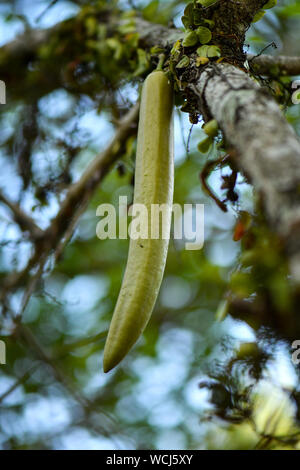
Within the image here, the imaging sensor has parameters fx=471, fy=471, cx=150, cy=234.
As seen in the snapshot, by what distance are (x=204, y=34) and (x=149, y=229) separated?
49cm

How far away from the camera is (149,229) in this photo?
1.06m

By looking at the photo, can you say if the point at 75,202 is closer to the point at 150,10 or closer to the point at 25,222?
the point at 25,222

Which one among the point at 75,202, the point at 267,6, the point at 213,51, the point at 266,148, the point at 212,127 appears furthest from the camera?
the point at 75,202

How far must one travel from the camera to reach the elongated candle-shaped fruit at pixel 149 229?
3.35 feet

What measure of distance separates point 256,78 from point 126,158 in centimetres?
104

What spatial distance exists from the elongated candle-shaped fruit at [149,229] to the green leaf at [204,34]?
14 cm

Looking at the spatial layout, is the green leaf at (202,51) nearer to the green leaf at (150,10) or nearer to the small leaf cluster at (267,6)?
the small leaf cluster at (267,6)

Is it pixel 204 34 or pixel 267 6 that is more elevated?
pixel 267 6

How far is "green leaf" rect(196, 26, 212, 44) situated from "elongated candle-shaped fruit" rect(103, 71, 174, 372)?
14 cm

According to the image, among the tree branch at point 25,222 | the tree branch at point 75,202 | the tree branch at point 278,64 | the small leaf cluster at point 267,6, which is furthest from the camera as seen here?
the tree branch at point 25,222

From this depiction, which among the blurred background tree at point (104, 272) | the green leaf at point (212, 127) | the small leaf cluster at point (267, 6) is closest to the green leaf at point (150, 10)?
the blurred background tree at point (104, 272)

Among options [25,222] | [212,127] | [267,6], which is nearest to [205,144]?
[212,127]
